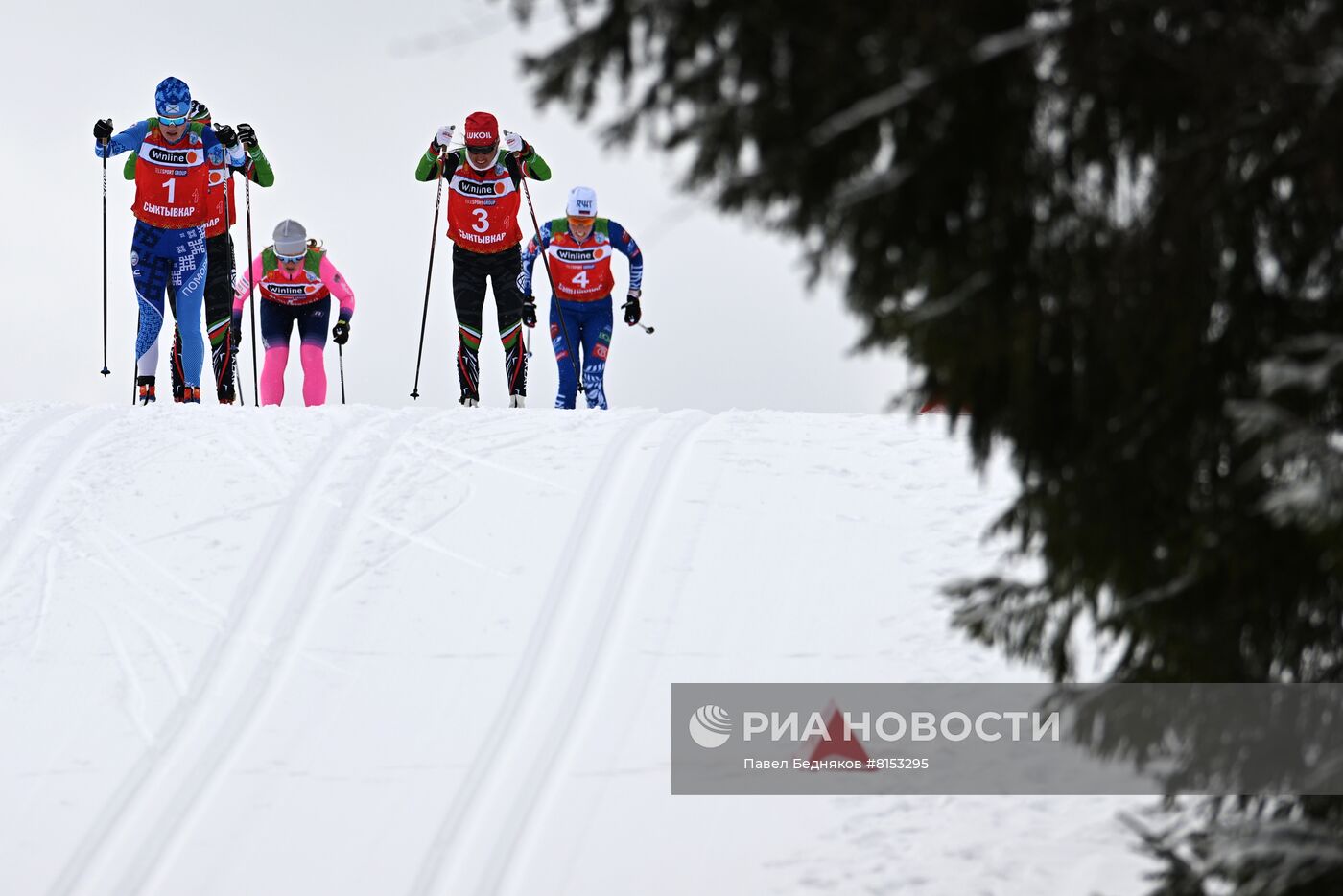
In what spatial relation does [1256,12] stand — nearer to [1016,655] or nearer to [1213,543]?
[1213,543]

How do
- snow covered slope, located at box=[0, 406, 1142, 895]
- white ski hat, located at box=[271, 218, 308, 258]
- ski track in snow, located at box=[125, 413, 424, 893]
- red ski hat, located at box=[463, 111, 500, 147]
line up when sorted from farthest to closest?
white ski hat, located at box=[271, 218, 308, 258]
red ski hat, located at box=[463, 111, 500, 147]
ski track in snow, located at box=[125, 413, 424, 893]
snow covered slope, located at box=[0, 406, 1142, 895]

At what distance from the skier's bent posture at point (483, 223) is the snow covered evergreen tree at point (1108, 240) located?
9.04 m

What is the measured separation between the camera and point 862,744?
21.2 feet

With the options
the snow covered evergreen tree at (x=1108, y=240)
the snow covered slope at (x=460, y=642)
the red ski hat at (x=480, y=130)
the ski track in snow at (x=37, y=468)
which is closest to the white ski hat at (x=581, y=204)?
the red ski hat at (x=480, y=130)

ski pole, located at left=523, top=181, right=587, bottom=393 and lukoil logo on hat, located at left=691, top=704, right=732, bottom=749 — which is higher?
ski pole, located at left=523, top=181, right=587, bottom=393

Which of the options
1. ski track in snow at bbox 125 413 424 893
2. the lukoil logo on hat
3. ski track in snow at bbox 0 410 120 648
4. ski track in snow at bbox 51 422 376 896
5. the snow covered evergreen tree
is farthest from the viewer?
ski track in snow at bbox 0 410 120 648

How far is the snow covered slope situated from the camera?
590 cm

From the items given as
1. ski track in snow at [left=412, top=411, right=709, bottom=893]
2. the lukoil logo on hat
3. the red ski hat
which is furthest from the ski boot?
the lukoil logo on hat

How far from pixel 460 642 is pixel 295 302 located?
597 centimetres

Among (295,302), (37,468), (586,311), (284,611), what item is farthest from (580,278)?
(284,611)

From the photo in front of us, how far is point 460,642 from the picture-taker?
24.7ft

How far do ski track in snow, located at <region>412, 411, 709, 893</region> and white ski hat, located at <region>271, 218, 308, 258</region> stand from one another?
4116 mm

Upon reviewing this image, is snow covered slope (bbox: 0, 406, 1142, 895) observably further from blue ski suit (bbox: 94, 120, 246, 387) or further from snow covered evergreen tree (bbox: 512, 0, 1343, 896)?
snow covered evergreen tree (bbox: 512, 0, 1343, 896)

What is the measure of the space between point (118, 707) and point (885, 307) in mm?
5366
